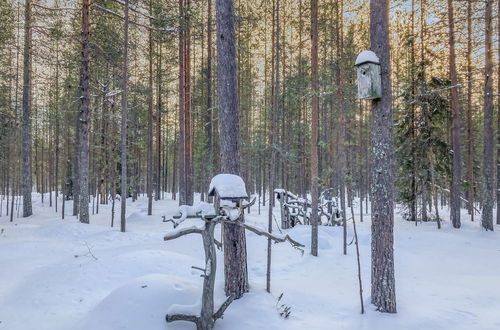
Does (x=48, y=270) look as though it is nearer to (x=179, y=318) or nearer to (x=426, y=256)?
(x=179, y=318)

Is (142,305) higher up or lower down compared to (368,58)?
lower down

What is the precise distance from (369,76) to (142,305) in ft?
15.9

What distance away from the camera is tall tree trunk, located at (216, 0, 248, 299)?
533cm

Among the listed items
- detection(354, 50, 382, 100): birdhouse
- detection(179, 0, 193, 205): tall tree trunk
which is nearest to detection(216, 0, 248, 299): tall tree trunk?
detection(354, 50, 382, 100): birdhouse

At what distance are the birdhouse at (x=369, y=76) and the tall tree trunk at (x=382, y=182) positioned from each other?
11 cm

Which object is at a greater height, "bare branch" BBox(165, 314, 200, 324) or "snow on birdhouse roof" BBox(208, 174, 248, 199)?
"snow on birdhouse roof" BBox(208, 174, 248, 199)

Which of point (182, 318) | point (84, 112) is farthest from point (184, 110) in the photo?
point (182, 318)

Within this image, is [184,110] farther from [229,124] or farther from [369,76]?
[369,76]

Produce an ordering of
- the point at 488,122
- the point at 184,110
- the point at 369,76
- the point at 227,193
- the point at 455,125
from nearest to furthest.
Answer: the point at 227,193, the point at 369,76, the point at 488,122, the point at 455,125, the point at 184,110

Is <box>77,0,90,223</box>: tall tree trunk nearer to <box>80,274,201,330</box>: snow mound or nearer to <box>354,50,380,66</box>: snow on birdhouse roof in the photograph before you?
<box>80,274,201,330</box>: snow mound

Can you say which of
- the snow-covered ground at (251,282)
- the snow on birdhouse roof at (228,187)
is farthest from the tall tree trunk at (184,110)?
the snow on birdhouse roof at (228,187)

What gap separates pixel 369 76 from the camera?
5113 mm

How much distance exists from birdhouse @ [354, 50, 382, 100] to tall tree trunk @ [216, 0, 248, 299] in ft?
7.00

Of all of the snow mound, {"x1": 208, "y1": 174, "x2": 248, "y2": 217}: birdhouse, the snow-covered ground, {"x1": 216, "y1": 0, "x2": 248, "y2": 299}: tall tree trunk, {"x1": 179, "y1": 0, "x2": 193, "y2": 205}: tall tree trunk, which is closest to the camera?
{"x1": 208, "y1": 174, "x2": 248, "y2": 217}: birdhouse
